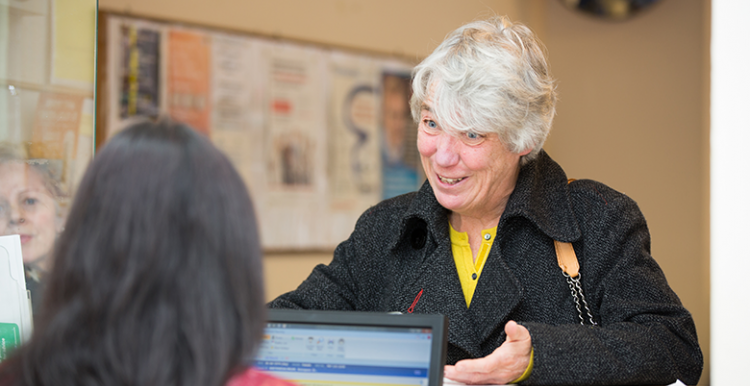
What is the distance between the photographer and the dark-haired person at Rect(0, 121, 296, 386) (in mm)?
500

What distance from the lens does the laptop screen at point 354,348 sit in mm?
895

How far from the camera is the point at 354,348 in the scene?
0.94m

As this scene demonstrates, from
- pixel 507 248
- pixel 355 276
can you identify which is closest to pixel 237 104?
pixel 355 276

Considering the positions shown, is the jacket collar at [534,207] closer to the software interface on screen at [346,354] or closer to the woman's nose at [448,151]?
the woman's nose at [448,151]

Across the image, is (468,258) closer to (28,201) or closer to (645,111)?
(28,201)

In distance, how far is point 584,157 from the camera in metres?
3.63

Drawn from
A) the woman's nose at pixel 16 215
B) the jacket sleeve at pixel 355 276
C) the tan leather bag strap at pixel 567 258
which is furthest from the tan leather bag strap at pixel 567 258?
the woman's nose at pixel 16 215

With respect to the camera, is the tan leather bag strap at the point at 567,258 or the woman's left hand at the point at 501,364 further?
the tan leather bag strap at the point at 567,258

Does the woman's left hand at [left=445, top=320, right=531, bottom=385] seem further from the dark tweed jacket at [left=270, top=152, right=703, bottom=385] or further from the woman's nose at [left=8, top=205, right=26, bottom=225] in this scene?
the woman's nose at [left=8, top=205, right=26, bottom=225]

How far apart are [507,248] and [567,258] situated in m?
0.13

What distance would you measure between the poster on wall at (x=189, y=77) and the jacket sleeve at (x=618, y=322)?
5.57 ft

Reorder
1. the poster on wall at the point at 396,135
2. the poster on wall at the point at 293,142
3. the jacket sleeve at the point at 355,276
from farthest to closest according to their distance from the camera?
the poster on wall at the point at 396,135, the poster on wall at the point at 293,142, the jacket sleeve at the point at 355,276

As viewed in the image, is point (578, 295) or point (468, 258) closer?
point (578, 295)
